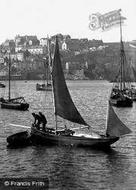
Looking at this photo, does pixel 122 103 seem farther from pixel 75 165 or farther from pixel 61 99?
pixel 75 165

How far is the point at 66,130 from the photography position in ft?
169

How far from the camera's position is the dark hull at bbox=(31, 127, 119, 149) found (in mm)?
47969

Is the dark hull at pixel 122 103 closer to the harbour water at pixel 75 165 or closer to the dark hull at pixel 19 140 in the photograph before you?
the harbour water at pixel 75 165

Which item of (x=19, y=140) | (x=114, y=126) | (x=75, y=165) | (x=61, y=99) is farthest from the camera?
(x=61, y=99)

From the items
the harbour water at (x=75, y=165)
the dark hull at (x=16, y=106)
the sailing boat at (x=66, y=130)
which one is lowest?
the harbour water at (x=75, y=165)

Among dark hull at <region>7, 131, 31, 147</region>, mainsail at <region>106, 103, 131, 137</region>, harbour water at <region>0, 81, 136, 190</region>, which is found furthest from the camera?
dark hull at <region>7, 131, 31, 147</region>

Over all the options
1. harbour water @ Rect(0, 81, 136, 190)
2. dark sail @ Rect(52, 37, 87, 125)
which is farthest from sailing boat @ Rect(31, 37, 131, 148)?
harbour water @ Rect(0, 81, 136, 190)

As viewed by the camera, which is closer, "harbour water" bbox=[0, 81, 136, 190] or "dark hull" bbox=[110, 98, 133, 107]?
"harbour water" bbox=[0, 81, 136, 190]

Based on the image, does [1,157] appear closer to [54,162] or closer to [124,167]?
[54,162]

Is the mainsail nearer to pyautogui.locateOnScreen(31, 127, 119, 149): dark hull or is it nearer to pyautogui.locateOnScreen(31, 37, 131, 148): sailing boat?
pyautogui.locateOnScreen(31, 37, 131, 148): sailing boat

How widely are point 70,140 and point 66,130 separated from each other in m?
2.35

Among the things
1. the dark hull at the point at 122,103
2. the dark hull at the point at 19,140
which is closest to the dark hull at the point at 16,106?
the dark hull at the point at 122,103

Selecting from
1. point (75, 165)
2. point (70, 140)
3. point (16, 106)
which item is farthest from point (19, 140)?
point (16, 106)

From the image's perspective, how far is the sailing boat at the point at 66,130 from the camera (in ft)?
158
